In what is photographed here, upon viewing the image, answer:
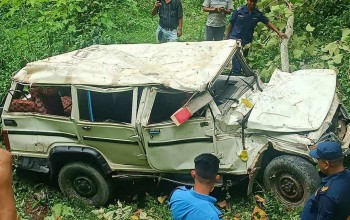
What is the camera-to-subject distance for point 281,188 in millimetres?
6312

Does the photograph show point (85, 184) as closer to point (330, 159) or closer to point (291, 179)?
point (291, 179)

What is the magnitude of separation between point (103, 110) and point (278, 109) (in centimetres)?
207

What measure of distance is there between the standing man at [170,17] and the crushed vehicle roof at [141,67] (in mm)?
2236

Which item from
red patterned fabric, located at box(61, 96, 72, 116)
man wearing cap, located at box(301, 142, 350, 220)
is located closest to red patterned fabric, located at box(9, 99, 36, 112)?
red patterned fabric, located at box(61, 96, 72, 116)

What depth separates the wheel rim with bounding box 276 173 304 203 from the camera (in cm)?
616

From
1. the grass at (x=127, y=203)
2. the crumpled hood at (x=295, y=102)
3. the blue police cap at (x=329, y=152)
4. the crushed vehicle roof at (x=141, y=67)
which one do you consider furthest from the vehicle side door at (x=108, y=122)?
the blue police cap at (x=329, y=152)

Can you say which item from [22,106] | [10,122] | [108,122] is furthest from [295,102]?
[10,122]

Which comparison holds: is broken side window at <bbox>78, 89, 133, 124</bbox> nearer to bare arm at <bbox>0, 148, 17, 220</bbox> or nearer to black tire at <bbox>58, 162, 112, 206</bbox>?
black tire at <bbox>58, 162, 112, 206</bbox>

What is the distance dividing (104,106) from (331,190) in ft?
10.8

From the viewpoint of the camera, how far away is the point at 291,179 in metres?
6.16

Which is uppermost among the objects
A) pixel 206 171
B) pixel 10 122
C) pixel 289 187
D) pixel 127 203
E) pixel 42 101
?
pixel 206 171

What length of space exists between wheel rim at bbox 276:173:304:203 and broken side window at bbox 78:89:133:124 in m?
1.90

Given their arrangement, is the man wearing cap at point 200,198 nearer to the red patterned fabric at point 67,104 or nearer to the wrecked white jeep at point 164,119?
the wrecked white jeep at point 164,119

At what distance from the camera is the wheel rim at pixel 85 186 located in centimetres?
699
